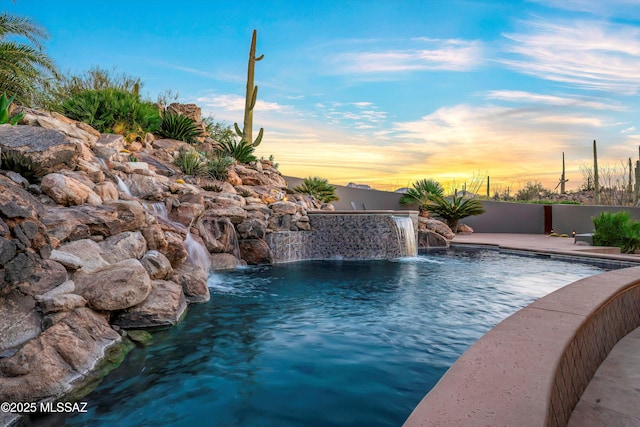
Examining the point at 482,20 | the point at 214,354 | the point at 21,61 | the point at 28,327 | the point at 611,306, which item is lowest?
the point at 214,354

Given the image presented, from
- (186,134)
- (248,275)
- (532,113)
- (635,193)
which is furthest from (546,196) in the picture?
(248,275)

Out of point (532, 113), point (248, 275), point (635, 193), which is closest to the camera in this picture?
point (248, 275)

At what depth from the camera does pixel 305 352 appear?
3.33 m

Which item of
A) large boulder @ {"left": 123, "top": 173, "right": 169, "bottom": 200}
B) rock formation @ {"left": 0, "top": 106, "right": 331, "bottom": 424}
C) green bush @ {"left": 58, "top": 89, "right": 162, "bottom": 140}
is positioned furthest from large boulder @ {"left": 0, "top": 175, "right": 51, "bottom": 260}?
green bush @ {"left": 58, "top": 89, "right": 162, "bottom": 140}

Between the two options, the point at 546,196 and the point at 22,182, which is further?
the point at 546,196

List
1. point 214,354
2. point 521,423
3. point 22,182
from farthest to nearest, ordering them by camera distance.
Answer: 1. point 22,182
2. point 214,354
3. point 521,423

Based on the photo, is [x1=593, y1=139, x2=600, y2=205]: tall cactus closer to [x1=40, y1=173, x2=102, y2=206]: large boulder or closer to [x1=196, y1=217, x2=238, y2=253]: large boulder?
[x1=196, y1=217, x2=238, y2=253]: large boulder

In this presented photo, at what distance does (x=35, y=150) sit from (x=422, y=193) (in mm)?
12760

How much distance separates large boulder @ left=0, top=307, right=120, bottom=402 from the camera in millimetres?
2420

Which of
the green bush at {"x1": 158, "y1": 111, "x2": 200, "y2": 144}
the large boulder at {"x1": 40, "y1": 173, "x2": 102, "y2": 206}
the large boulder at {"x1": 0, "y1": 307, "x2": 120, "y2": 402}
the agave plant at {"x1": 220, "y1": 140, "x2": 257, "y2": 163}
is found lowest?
the large boulder at {"x1": 0, "y1": 307, "x2": 120, "y2": 402}

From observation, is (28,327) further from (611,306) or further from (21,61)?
(21,61)

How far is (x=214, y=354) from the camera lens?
3.31 meters

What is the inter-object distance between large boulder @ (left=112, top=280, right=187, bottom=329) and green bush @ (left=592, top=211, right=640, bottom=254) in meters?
9.92

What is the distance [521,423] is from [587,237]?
35.0 ft
